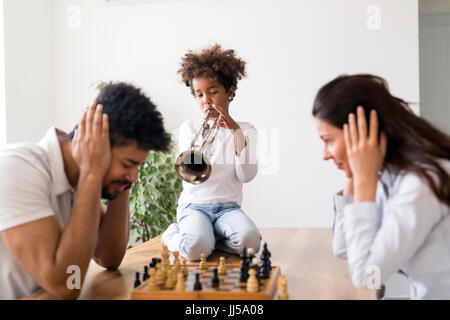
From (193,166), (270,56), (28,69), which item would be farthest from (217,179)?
(28,69)

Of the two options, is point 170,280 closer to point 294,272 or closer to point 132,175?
point 132,175

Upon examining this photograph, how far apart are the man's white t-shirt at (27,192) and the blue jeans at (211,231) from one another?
58 cm

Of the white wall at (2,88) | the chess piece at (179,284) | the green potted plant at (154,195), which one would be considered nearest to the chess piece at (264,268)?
the chess piece at (179,284)

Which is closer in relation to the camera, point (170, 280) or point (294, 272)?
point (170, 280)

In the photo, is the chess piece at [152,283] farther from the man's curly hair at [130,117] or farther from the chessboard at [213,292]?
the man's curly hair at [130,117]

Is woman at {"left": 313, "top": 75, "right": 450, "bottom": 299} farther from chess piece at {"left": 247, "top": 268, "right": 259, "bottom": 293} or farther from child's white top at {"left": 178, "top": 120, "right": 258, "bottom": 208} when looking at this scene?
child's white top at {"left": 178, "top": 120, "right": 258, "bottom": 208}

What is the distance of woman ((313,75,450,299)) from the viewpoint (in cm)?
106

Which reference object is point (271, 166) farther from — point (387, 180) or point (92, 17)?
point (387, 180)

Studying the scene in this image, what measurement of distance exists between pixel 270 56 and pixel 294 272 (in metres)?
2.37

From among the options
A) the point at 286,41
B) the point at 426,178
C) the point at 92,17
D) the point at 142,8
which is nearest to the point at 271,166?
the point at 286,41

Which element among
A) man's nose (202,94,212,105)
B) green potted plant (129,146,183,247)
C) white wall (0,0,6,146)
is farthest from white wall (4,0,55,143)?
man's nose (202,94,212,105)

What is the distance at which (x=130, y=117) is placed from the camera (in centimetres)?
120

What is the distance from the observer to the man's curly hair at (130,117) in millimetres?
1199
